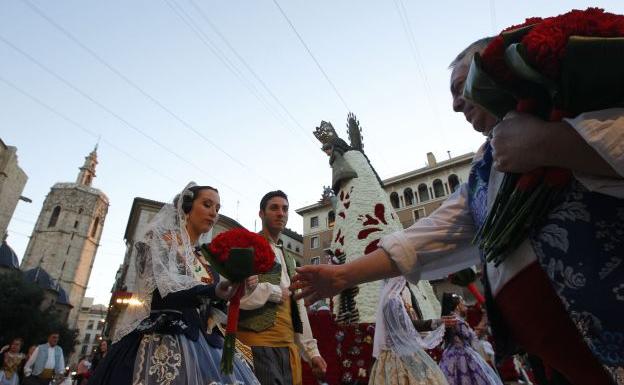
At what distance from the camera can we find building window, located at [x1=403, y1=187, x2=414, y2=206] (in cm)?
3012

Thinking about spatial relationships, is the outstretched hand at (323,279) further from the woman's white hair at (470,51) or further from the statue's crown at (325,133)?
the statue's crown at (325,133)

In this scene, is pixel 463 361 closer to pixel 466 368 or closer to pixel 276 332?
pixel 466 368

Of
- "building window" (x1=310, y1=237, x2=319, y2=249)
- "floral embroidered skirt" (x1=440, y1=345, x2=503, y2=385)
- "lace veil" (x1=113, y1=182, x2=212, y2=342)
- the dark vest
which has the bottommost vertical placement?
"floral embroidered skirt" (x1=440, y1=345, x2=503, y2=385)

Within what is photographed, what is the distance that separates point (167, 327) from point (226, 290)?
424 mm

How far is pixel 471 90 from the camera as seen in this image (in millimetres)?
1019

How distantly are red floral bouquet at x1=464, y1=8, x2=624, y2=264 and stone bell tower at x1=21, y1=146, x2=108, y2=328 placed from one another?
5966 centimetres

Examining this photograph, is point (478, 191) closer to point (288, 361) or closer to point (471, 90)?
point (471, 90)

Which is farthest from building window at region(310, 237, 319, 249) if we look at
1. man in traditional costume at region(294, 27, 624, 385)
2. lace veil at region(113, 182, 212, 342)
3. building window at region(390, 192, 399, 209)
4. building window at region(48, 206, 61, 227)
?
building window at region(48, 206, 61, 227)

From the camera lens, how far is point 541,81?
86cm

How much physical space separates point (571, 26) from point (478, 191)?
0.63 meters

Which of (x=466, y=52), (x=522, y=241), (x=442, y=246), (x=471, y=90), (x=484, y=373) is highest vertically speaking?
(x=466, y=52)

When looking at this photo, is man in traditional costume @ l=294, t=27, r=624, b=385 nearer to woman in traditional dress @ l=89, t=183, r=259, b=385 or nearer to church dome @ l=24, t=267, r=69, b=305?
woman in traditional dress @ l=89, t=183, r=259, b=385

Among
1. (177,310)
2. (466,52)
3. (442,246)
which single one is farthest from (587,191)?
(177,310)

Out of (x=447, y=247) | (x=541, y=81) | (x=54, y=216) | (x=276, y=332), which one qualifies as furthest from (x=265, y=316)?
(x=54, y=216)
